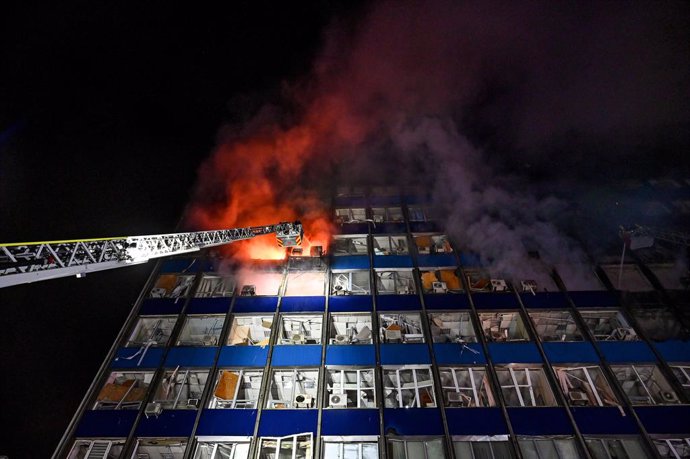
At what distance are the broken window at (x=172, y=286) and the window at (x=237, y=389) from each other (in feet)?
20.6

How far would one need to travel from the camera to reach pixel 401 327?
16.4m

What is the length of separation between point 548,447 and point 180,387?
51.1 feet

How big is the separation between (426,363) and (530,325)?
18.6ft

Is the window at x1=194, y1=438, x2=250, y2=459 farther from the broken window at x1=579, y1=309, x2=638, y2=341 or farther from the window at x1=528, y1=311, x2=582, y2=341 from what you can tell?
the broken window at x1=579, y1=309, x2=638, y2=341

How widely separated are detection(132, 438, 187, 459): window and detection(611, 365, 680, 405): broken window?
1867 centimetres

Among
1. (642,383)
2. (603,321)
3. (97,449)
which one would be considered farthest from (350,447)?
(603,321)

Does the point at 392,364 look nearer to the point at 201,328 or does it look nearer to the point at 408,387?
the point at 408,387

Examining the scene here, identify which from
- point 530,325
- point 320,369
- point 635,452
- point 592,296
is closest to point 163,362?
point 320,369

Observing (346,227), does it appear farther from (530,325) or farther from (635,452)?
(635,452)

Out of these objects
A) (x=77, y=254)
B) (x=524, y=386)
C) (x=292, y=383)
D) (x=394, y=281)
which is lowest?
(x=524, y=386)

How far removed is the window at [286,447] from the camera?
12258 millimetres

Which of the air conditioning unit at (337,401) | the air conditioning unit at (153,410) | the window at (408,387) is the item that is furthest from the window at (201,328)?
the window at (408,387)

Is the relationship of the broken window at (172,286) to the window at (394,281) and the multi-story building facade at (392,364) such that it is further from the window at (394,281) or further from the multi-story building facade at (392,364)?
the window at (394,281)

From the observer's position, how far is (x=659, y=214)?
61.8ft
